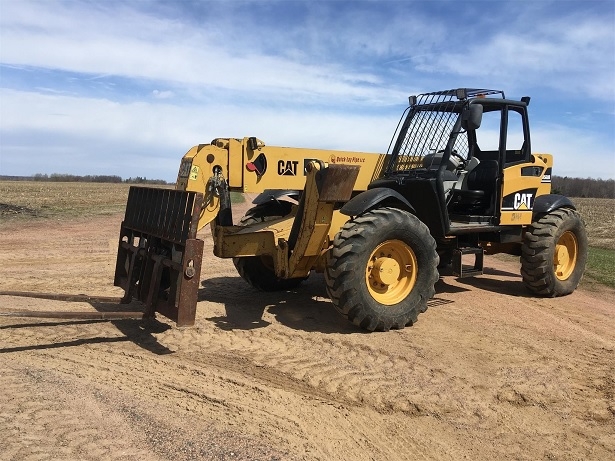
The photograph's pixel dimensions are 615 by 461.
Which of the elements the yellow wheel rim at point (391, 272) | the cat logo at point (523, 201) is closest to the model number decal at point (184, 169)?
the yellow wheel rim at point (391, 272)

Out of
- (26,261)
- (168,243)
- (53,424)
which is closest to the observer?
(53,424)

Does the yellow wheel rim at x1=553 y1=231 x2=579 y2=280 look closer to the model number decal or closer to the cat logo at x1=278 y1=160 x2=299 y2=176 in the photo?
the cat logo at x1=278 y1=160 x2=299 y2=176

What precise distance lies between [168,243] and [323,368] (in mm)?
2046

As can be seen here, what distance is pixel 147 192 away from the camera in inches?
239

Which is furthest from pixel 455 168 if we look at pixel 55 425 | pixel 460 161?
pixel 55 425

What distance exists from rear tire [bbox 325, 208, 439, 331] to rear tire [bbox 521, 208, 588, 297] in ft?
7.40

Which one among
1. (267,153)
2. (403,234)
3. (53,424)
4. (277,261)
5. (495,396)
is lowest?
(53,424)

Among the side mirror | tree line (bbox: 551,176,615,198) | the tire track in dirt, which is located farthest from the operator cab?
tree line (bbox: 551,176,615,198)

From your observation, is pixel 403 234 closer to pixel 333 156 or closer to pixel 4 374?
pixel 333 156

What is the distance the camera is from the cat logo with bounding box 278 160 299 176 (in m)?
6.18

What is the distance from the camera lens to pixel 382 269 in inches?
235

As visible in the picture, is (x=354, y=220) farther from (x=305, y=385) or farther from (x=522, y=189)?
(x=522, y=189)

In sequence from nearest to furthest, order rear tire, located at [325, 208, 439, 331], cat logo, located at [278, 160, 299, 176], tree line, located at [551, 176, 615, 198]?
rear tire, located at [325, 208, 439, 331], cat logo, located at [278, 160, 299, 176], tree line, located at [551, 176, 615, 198]

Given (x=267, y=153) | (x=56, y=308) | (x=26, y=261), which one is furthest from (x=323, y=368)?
(x=26, y=261)
